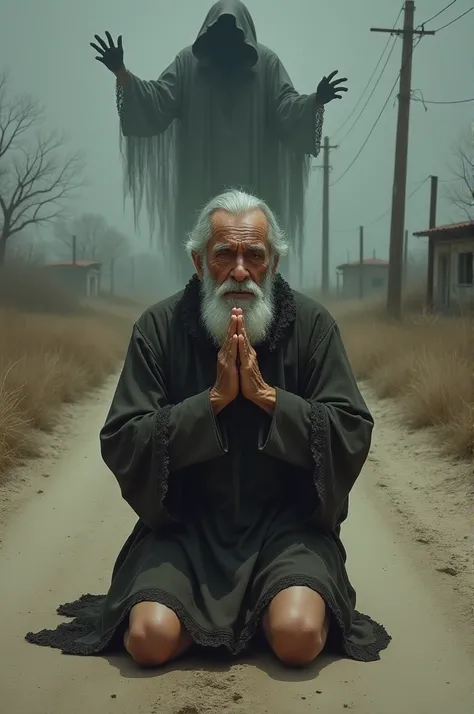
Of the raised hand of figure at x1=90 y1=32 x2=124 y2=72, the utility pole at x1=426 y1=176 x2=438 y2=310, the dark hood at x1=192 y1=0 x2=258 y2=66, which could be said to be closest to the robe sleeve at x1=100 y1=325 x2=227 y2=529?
the raised hand of figure at x1=90 y1=32 x2=124 y2=72

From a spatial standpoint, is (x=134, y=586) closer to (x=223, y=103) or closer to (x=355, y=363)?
(x=223, y=103)

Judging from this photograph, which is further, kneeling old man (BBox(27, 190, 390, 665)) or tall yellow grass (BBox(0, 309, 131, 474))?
tall yellow grass (BBox(0, 309, 131, 474))

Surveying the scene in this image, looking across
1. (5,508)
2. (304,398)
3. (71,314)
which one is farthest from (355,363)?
(304,398)

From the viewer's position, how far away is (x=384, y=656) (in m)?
2.69

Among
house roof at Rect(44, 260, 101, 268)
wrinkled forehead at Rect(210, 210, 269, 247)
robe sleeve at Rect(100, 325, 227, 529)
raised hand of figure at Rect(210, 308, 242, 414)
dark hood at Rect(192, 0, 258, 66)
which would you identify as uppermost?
dark hood at Rect(192, 0, 258, 66)

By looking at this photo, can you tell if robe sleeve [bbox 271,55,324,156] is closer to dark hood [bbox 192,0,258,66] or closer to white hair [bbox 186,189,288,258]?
dark hood [bbox 192,0,258,66]

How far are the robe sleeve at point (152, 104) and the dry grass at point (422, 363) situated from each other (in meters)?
2.81

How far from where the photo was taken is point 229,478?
2832 millimetres

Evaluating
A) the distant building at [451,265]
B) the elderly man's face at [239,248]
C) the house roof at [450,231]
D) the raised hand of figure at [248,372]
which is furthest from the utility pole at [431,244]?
the raised hand of figure at [248,372]

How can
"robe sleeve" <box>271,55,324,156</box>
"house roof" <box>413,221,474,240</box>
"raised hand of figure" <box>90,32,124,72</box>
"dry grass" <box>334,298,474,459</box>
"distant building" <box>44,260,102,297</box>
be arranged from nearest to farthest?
"raised hand of figure" <box>90,32,124,72</box> → "robe sleeve" <box>271,55,324,156</box> → "dry grass" <box>334,298,474,459</box> → "distant building" <box>44,260,102,297</box> → "house roof" <box>413,221,474,240</box>

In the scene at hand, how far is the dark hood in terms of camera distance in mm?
4516

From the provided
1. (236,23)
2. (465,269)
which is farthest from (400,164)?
(236,23)

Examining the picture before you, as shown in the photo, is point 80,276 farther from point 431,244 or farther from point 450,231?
point 431,244

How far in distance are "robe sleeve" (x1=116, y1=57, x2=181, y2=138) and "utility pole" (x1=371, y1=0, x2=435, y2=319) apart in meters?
1.63
